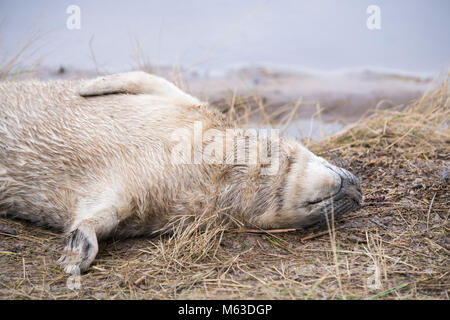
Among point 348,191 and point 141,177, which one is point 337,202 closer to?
point 348,191

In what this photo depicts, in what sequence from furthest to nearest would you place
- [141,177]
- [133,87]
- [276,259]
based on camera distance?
1. [133,87]
2. [141,177]
3. [276,259]

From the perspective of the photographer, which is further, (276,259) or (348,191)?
(348,191)

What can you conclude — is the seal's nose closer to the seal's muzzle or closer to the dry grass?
the seal's muzzle

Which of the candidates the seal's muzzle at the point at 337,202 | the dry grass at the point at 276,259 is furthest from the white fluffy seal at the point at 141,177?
the dry grass at the point at 276,259

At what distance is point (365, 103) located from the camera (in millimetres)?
5984

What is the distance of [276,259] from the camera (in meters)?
2.24

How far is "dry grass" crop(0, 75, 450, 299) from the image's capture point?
6.34ft

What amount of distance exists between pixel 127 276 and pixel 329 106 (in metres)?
4.47

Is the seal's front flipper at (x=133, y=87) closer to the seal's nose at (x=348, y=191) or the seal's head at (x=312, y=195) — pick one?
the seal's head at (x=312, y=195)

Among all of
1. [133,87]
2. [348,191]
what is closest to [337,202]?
[348,191]

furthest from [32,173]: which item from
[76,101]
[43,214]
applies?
[76,101]

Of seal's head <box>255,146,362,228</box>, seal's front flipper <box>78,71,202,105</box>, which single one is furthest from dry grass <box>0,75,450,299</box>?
seal's front flipper <box>78,71,202,105</box>

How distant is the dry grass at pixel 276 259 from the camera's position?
6.34 feet
